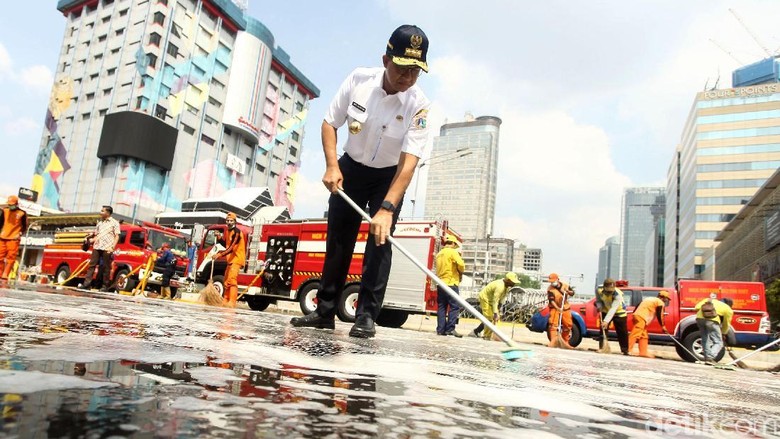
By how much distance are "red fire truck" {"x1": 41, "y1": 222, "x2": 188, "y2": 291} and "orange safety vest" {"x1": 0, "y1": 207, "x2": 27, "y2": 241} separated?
408 cm

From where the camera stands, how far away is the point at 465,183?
128 metres

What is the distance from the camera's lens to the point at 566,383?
159cm

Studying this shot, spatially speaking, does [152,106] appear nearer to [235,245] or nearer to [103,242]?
[103,242]

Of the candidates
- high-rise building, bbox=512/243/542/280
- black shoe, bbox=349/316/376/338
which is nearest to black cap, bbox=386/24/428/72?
black shoe, bbox=349/316/376/338

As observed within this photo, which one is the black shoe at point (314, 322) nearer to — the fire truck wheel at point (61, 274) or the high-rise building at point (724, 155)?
the fire truck wheel at point (61, 274)

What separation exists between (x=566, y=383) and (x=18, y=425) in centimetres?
150

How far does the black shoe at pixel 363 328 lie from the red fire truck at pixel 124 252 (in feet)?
38.4

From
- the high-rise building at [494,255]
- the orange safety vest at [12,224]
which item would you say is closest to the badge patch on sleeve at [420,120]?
the orange safety vest at [12,224]

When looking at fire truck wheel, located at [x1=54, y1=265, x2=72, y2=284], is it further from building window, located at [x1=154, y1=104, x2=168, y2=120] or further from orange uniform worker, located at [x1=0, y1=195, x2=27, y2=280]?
building window, located at [x1=154, y1=104, x2=168, y2=120]

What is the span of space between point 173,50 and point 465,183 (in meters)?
93.7

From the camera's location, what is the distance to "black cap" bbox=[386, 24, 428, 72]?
2725mm

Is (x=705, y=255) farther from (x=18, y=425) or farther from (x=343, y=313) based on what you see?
(x=18, y=425)

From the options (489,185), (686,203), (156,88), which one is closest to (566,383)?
(156,88)

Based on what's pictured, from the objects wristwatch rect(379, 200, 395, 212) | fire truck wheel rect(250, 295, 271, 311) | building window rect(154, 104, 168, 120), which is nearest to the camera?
wristwatch rect(379, 200, 395, 212)
